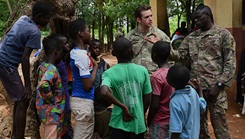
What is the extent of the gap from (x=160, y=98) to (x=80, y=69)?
2.72 ft

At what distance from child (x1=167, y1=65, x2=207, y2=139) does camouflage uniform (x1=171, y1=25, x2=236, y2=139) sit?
2.98 feet

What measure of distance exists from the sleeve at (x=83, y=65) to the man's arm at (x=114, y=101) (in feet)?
1.34

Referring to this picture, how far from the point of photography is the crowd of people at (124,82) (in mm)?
2827

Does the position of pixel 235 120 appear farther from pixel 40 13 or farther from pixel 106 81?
pixel 40 13

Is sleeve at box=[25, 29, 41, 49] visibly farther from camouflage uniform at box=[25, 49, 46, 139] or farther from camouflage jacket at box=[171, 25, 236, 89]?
camouflage jacket at box=[171, 25, 236, 89]

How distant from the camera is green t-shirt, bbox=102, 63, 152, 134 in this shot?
9.46 feet

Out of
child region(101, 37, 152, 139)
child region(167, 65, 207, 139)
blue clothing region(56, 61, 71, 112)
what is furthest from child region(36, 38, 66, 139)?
child region(167, 65, 207, 139)

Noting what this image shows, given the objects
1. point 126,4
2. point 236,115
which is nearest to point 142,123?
point 236,115

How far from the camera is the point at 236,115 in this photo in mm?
6145

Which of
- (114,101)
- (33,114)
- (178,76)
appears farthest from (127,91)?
(33,114)

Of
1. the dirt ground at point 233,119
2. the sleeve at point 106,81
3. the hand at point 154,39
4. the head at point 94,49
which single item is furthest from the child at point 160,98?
the dirt ground at point 233,119

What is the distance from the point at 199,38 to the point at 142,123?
1.32 m

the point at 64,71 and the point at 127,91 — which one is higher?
the point at 64,71

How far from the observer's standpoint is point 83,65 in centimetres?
312
